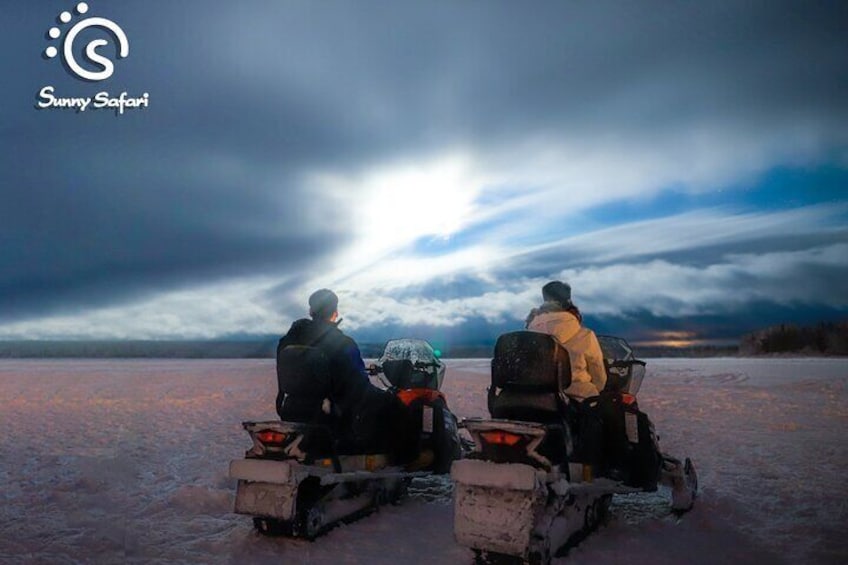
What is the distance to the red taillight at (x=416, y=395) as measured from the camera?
661 cm

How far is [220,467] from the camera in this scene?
7969mm

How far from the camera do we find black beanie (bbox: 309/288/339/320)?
5.75 meters

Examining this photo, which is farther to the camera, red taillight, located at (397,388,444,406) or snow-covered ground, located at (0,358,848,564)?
red taillight, located at (397,388,444,406)

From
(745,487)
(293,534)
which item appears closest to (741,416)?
(745,487)

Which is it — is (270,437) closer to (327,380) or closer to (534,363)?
(327,380)

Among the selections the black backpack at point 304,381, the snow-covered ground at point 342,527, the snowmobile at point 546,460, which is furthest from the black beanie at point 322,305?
the snow-covered ground at point 342,527

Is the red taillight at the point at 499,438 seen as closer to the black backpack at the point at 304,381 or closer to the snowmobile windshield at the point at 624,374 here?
the black backpack at the point at 304,381

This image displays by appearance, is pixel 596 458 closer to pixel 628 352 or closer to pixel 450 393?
pixel 628 352

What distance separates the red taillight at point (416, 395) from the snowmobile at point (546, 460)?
1.59 meters

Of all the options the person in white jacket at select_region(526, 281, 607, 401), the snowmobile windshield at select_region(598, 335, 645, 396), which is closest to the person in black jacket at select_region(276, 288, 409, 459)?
the person in white jacket at select_region(526, 281, 607, 401)

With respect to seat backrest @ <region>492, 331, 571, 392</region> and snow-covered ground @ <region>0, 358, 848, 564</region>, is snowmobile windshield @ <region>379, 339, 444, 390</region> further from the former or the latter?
seat backrest @ <region>492, 331, 571, 392</region>

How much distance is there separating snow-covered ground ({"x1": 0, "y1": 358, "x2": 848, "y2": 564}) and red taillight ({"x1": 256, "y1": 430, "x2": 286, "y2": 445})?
0.77 m

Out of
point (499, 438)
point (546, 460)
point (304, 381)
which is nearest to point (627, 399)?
point (546, 460)

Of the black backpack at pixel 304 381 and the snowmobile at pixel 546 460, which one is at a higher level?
the black backpack at pixel 304 381
